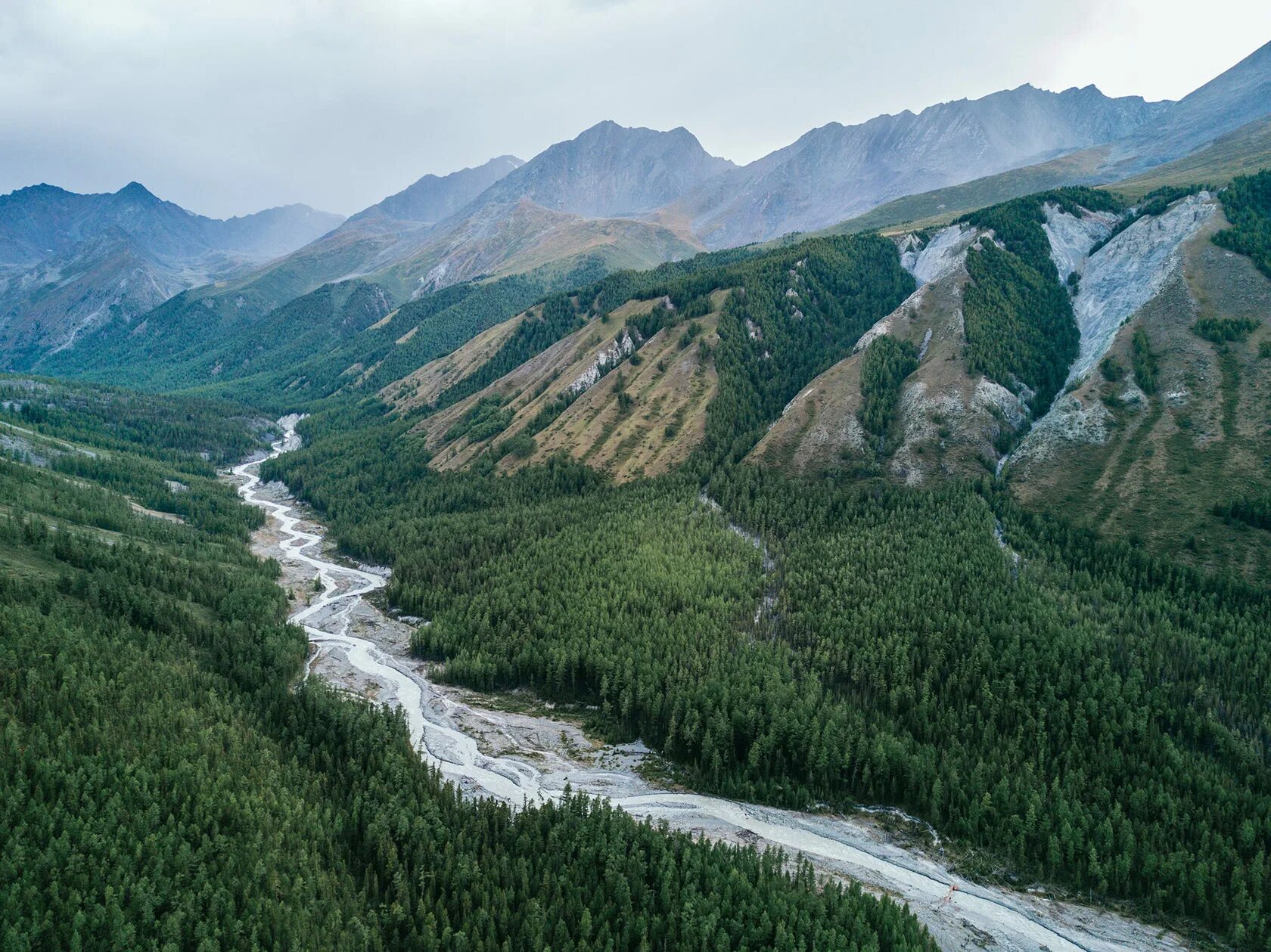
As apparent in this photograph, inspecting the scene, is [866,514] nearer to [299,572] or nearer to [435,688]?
[435,688]

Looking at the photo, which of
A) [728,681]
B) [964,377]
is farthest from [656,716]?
[964,377]

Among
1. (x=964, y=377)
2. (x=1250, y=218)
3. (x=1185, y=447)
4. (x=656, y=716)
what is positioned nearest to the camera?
(x=656, y=716)

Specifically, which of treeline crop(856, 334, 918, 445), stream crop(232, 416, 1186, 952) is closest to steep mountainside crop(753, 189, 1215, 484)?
treeline crop(856, 334, 918, 445)

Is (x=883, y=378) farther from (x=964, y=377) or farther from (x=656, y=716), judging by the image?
(x=656, y=716)

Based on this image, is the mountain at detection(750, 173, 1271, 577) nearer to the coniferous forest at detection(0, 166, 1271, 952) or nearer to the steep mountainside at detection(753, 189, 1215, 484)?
the steep mountainside at detection(753, 189, 1215, 484)

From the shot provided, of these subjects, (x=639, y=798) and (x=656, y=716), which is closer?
(x=639, y=798)

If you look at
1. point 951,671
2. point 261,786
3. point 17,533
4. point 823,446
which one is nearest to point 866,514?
point 823,446

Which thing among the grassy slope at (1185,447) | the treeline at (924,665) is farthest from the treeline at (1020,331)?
the treeline at (924,665)
